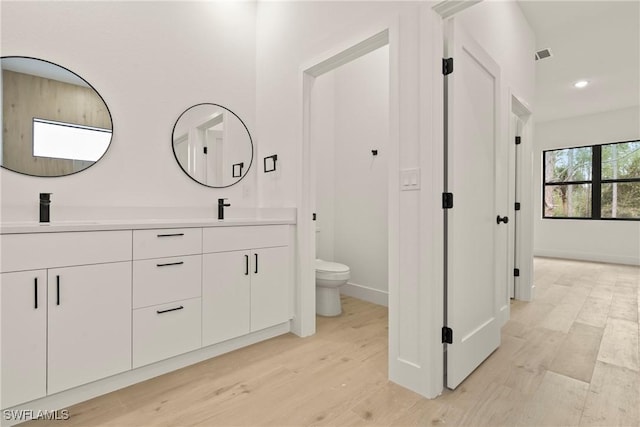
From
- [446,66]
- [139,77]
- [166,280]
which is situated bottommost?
[166,280]

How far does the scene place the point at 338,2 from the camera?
210 centimetres

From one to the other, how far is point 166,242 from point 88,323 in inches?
20.6

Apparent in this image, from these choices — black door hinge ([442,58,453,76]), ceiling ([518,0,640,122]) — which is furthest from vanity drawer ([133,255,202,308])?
ceiling ([518,0,640,122])

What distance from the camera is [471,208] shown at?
1817 millimetres

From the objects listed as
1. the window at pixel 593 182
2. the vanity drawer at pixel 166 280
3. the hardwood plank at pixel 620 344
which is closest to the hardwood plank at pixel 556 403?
the hardwood plank at pixel 620 344

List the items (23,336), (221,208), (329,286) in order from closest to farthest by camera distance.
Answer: (23,336), (221,208), (329,286)

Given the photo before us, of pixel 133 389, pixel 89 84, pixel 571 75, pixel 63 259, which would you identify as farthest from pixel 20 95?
pixel 571 75

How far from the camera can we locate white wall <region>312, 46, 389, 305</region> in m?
3.16

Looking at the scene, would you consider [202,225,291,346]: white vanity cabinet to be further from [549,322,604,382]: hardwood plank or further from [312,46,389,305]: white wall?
[549,322,604,382]: hardwood plank

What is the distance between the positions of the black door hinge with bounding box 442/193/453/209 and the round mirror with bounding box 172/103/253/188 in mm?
1775

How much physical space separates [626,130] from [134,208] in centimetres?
753

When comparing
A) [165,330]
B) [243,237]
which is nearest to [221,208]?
[243,237]

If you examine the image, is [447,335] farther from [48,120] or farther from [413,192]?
[48,120]

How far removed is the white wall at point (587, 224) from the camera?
17.8ft
